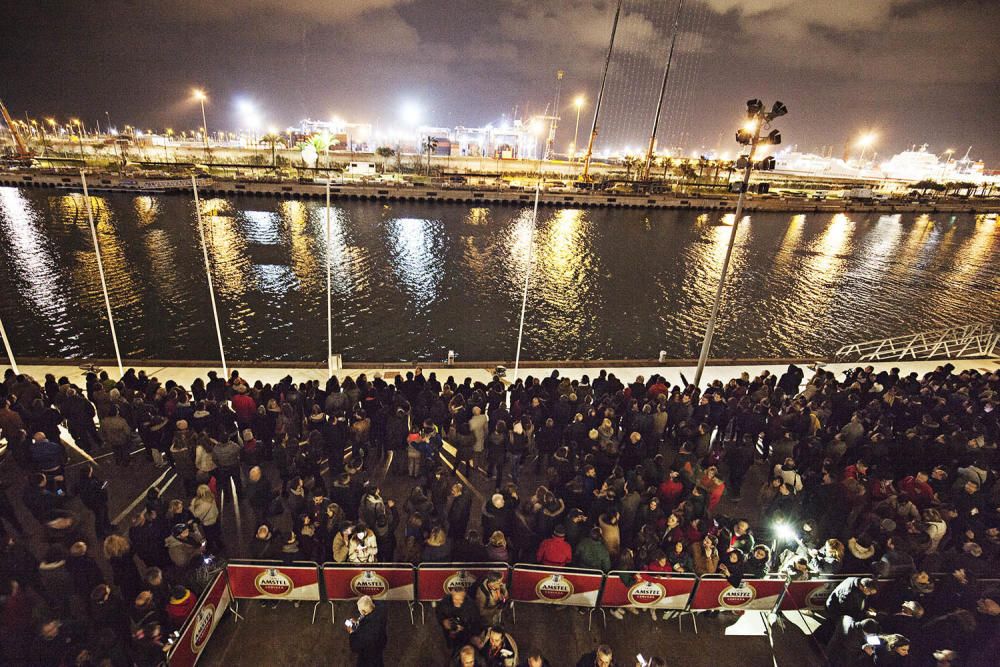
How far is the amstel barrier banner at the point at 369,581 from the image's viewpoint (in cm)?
646

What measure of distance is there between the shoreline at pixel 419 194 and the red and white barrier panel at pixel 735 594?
64764mm

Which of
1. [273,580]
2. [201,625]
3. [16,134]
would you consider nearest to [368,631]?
[273,580]

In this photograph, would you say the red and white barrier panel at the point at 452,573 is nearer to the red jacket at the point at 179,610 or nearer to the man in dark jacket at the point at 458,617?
the man in dark jacket at the point at 458,617

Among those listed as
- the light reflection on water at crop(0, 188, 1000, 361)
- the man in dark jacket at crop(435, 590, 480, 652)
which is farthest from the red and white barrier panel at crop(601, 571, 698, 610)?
the light reflection on water at crop(0, 188, 1000, 361)

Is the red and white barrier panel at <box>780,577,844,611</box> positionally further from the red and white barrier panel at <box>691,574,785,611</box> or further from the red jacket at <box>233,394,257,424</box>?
the red jacket at <box>233,394,257,424</box>

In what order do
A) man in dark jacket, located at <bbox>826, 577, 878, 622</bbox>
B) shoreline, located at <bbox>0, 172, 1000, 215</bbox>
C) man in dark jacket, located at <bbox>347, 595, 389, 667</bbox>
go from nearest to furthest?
1. man in dark jacket, located at <bbox>347, 595, 389, 667</bbox>
2. man in dark jacket, located at <bbox>826, 577, 878, 622</bbox>
3. shoreline, located at <bbox>0, 172, 1000, 215</bbox>

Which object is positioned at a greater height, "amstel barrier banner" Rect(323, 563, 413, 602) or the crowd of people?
the crowd of people

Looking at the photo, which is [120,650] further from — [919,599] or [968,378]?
[968,378]

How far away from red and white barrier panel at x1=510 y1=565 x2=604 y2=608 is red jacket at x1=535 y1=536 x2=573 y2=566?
0.40ft

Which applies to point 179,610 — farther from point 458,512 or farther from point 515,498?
point 515,498

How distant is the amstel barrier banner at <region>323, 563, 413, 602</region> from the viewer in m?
6.46

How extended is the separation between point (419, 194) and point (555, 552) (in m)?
66.2

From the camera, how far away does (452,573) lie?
256 inches

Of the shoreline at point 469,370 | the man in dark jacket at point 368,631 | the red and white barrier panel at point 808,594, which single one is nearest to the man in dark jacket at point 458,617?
the man in dark jacket at point 368,631
